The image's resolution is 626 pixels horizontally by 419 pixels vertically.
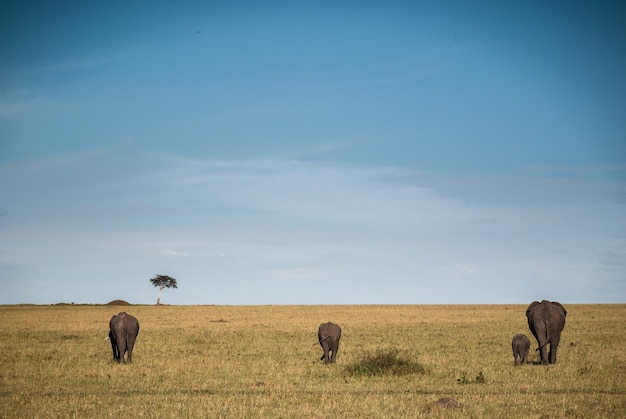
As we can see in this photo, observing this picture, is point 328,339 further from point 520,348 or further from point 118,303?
point 118,303

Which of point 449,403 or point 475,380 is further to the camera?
point 475,380

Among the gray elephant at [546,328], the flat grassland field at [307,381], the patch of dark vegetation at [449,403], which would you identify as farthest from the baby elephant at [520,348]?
the patch of dark vegetation at [449,403]

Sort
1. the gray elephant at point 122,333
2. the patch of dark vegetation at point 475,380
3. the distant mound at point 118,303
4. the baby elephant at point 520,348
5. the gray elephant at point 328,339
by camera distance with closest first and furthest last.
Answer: the patch of dark vegetation at point 475,380
the baby elephant at point 520,348
the gray elephant at point 328,339
the gray elephant at point 122,333
the distant mound at point 118,303

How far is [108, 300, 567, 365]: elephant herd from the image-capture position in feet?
85.1

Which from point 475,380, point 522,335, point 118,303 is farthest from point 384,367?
point 118,303

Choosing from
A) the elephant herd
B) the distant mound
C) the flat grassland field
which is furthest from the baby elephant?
the distant mound

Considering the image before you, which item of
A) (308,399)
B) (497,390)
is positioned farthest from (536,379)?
(308,399)

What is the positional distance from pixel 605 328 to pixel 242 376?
34166 millimetres

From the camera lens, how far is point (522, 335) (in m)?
26.5

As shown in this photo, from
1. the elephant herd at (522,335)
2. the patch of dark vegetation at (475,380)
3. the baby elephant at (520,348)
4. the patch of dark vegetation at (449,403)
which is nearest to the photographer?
the patch of dark vegetation at (449,403)

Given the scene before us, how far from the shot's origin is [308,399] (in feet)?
59.5

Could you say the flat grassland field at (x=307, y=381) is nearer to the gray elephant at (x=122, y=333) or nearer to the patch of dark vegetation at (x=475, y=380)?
the patch of dark vegetation at (x=475, y=380)

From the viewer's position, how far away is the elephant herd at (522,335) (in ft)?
85.1

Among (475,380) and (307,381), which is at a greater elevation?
(475,380)
